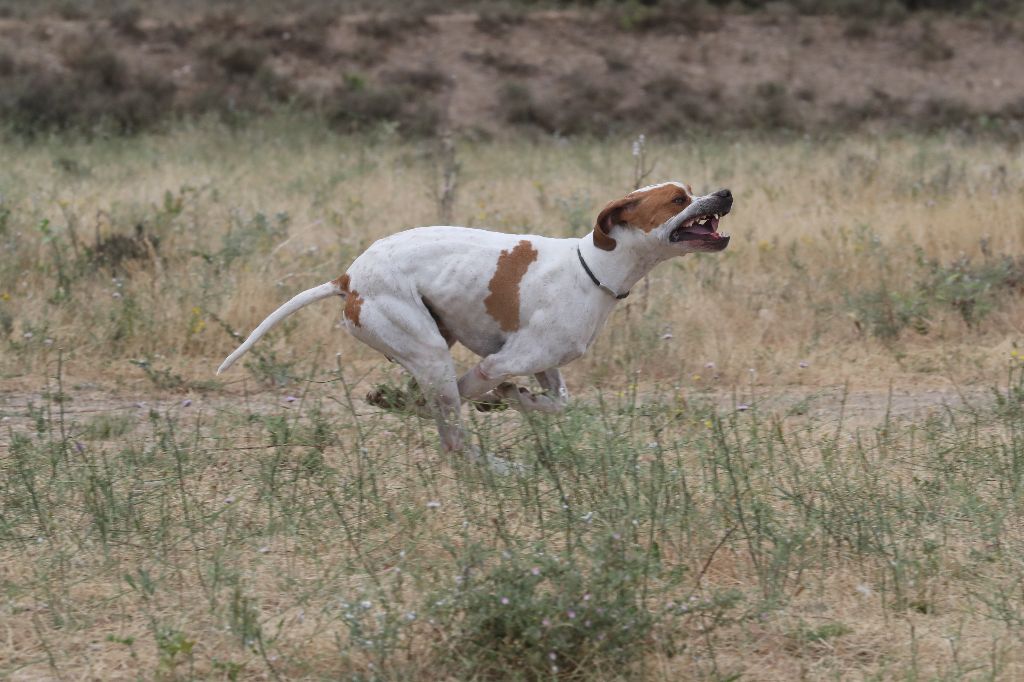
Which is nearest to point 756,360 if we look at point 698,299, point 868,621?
point 698,299

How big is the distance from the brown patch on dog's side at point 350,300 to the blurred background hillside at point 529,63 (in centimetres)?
1330

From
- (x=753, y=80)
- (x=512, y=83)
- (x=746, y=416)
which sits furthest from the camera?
(x=753, y=80)

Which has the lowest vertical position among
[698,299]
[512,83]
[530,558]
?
[512,83]

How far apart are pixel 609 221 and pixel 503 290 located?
502mm

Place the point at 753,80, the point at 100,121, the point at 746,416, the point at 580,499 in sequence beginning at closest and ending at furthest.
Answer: the point at 580,499 < the point at 746,416 < the point at 100,121 < the point at 753,80

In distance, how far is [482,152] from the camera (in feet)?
52.5

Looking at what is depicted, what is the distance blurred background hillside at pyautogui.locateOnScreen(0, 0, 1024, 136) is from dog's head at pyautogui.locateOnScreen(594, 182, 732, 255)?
13775mm

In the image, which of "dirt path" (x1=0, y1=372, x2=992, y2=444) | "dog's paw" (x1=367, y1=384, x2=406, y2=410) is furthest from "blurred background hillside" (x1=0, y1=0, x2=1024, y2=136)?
"dog's paw" (x1=367, y1=384, x2=406, y2=410)

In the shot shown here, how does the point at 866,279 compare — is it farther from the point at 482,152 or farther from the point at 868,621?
the point at 482,152

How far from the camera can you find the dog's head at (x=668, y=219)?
5387mm

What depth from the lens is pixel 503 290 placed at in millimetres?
5555

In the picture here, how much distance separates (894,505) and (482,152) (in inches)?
444

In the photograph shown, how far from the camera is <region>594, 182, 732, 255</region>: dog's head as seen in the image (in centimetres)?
539

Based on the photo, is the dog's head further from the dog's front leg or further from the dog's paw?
the dog's paw
